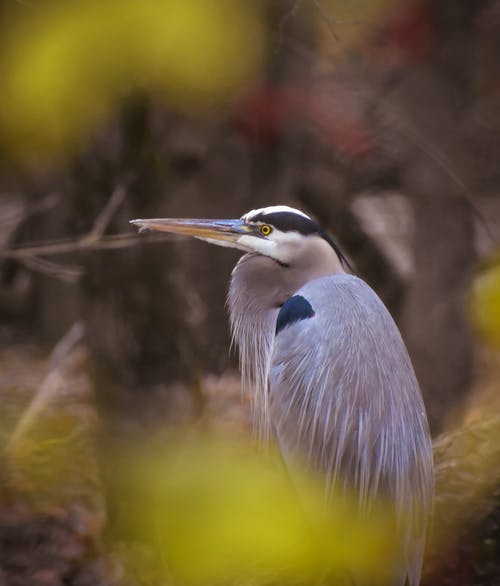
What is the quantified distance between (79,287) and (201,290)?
41 cm

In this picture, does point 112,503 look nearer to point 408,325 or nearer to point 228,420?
point 228,420

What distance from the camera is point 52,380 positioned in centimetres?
318

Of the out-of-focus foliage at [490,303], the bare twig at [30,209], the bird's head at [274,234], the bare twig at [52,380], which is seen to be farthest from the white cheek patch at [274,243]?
the bare twig at [52,380]

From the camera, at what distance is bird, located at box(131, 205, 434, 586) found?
1.69m

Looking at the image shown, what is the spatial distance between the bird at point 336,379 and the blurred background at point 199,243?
127mm

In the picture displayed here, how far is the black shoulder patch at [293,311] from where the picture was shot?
1.74 meters

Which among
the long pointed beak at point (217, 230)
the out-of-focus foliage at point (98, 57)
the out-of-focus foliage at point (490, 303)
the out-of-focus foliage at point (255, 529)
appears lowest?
the out-of-focus foliage at point (255, 529)

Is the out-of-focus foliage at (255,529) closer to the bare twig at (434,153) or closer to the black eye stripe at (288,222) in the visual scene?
the black eye stripe at (288,222)

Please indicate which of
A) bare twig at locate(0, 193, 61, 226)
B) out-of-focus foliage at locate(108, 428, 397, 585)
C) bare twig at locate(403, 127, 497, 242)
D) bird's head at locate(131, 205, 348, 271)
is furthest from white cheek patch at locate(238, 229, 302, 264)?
bare twig at locate(0, 193, 61, 226)

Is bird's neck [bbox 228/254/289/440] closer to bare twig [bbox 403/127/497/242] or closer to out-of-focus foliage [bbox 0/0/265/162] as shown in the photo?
out-of-focus foliage [bbox 0/0/265/162]

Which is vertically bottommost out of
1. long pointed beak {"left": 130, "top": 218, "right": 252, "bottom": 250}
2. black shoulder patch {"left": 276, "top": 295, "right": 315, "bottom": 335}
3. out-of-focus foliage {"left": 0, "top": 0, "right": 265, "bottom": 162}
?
black shoulder patch {"left": 276, "top": 295, "right": 315, "bottom": 335}

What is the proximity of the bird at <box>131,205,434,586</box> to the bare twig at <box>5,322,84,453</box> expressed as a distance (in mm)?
1219

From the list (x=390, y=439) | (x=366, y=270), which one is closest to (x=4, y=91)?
(x=390, y=439)

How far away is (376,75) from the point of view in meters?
2.83
